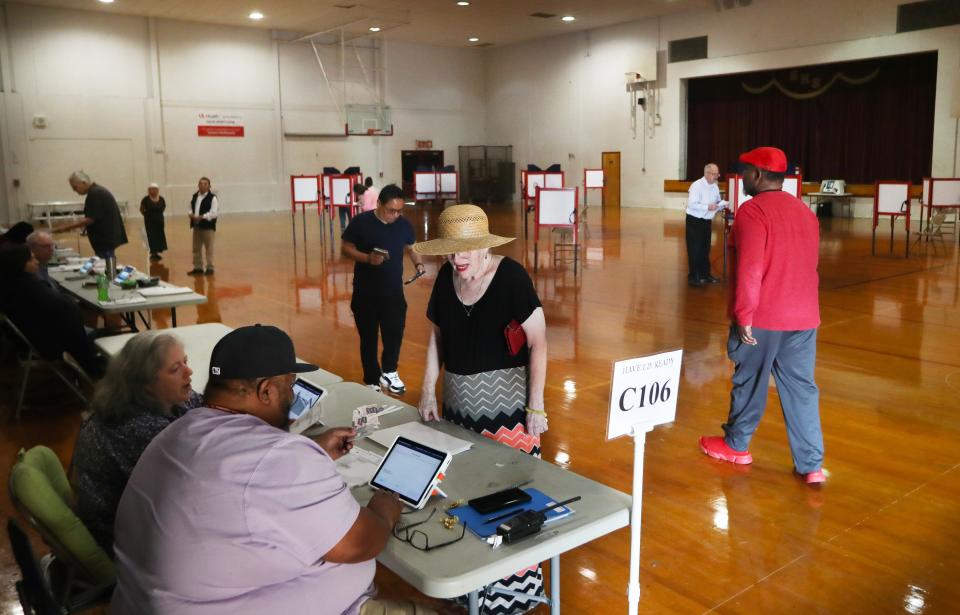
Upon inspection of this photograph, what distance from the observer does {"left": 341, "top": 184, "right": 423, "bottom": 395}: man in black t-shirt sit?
211 inches

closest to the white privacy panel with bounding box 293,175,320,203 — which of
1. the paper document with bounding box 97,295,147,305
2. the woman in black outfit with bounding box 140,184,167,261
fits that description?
the woman in black outfit with bounding box 140,184,167,261

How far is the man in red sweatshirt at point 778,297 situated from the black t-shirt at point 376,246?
2288 mm

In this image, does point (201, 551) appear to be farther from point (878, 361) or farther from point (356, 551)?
point (878, 361)

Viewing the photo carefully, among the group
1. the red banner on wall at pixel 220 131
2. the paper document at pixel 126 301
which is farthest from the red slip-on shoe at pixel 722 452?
the red banner on wall at pixel 220 131

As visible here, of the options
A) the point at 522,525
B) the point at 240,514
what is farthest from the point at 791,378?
the point at 240,514

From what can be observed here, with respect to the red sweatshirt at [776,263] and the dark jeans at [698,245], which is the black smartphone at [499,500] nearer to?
the red sweatshirt at [776,263]

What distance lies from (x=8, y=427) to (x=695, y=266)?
8.02m

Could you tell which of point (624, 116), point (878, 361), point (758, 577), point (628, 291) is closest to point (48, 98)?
point (624, 116)

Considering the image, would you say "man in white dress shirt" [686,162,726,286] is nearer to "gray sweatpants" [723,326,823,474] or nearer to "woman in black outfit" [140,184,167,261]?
"gray sweatpants" [723,326,823,474]

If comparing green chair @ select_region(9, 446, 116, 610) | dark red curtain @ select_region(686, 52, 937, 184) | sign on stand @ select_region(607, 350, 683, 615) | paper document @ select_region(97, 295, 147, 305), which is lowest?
green chair @ select_region(9, 446, 116, 610)

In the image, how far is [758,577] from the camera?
321 centimetres

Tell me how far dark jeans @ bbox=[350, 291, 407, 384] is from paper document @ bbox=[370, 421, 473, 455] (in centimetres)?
256

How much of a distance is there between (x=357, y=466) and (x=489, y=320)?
79cm

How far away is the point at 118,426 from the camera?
258 cm
